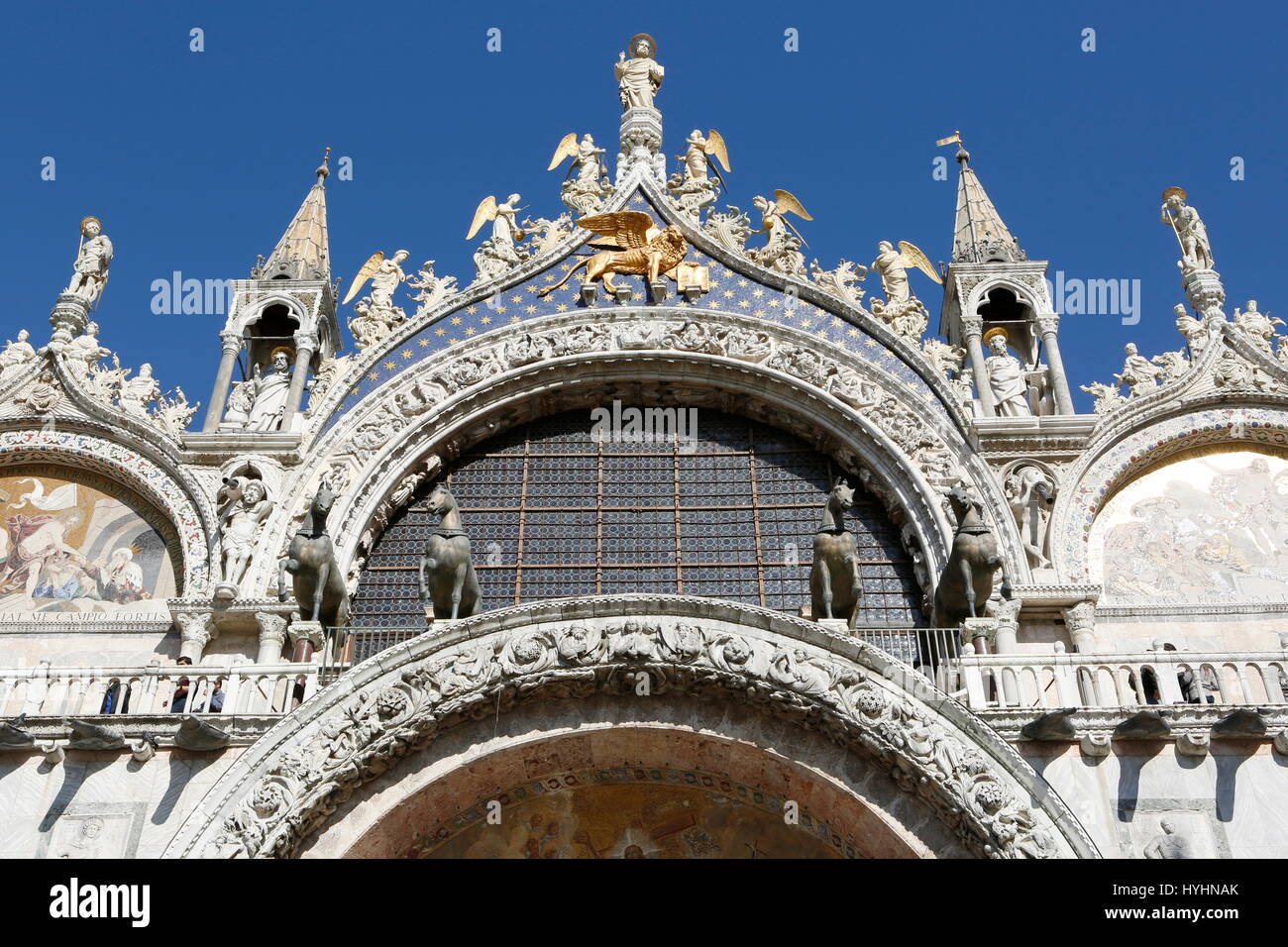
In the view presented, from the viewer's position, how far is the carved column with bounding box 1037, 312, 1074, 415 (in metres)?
15.4

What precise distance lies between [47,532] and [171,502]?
1.52 m

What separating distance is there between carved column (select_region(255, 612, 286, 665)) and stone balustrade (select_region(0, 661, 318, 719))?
1.47 metres

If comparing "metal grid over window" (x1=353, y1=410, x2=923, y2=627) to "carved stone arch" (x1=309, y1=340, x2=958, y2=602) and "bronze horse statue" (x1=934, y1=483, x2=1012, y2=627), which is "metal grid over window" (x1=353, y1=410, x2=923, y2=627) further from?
"bronze horse statue" (x1=934, y1=483, x2=1012, y2=627)

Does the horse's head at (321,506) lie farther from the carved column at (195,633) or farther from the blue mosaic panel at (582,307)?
the blue mosaic panel at (582,307)

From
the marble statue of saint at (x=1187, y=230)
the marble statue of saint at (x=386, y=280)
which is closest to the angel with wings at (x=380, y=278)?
Result: the marble statue of saint at (x=386, y=280)

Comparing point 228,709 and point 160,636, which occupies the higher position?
point 160,636

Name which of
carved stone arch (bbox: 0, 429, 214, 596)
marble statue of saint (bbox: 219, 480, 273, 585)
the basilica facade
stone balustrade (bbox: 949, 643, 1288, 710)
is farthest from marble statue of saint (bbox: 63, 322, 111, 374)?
stone balustrade (bbox: 949, 643, 1288, 710)

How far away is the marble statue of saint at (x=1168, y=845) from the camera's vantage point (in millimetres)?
10305

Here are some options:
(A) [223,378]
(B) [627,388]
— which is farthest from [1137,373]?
(A) [223,378]

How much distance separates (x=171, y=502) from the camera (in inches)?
595
